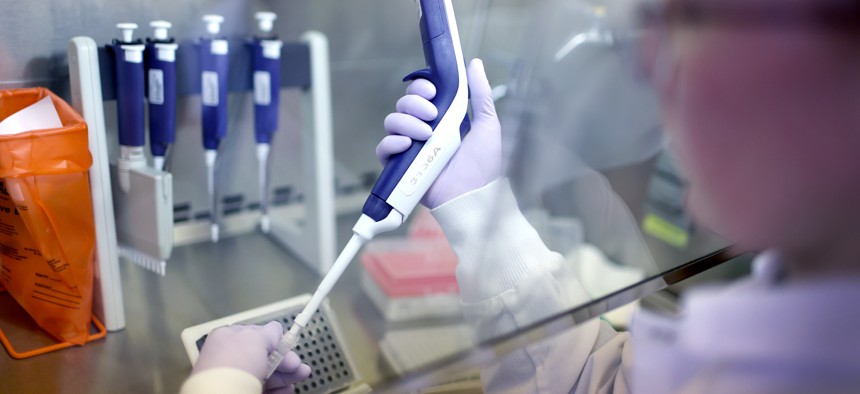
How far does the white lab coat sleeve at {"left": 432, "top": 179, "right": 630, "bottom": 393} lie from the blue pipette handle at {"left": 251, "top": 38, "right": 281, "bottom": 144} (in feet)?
1.96

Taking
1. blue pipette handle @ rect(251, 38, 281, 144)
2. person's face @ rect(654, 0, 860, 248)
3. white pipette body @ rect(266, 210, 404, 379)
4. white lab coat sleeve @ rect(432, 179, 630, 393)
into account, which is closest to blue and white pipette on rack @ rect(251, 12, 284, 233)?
blue pipette handle @ rect(251, 38, 281, 144)

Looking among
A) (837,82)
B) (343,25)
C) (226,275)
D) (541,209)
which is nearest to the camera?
Result: (837,82)

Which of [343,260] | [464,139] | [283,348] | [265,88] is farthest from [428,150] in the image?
[265,88]

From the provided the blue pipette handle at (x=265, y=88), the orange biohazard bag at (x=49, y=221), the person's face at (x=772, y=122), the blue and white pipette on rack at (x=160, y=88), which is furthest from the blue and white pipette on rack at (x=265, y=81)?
the person's face at (x=772, y=122)

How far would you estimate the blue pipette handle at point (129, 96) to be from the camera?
1.06m

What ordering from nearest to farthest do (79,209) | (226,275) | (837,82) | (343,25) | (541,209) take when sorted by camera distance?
(837,82)
(541,209)
(79,209)
(226,275)
(343,25)

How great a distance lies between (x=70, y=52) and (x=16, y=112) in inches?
4.7

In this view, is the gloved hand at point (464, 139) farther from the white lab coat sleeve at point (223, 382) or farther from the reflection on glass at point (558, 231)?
the white lab coat sleeve at point (223, 382)

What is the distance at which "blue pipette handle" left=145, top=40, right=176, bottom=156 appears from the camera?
3.60 ft

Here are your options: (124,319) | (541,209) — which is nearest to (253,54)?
(124,319)

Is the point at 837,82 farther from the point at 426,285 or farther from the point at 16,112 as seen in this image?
the point at 16,112

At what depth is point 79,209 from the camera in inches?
38.4

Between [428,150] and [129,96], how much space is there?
0.55 metres

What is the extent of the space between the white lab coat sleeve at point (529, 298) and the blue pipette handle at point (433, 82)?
0.40ft
